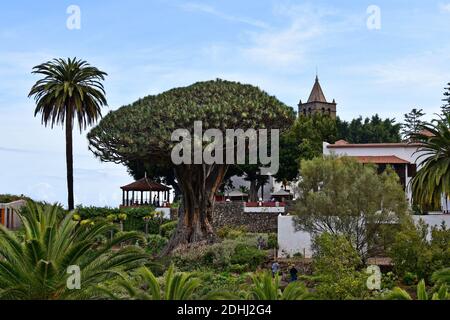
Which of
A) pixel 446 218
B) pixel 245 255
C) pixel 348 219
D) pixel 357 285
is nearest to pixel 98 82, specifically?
pixel 245 255

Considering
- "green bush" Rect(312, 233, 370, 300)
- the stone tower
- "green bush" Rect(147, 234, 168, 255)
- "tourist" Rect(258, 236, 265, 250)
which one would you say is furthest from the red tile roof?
the stone tower

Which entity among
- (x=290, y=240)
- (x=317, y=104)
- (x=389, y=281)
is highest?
(x=317, y=104)

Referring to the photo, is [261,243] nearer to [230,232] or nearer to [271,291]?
[230,232]

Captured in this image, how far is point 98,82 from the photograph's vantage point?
156 feet

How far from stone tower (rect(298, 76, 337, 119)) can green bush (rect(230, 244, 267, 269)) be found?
2752 inches

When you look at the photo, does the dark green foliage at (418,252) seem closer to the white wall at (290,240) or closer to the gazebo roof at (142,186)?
the white wall at (290,240)

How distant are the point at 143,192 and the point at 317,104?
53248 millimetres

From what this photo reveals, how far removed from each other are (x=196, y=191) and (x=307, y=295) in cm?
2514

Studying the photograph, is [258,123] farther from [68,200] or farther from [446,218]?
[68,200]

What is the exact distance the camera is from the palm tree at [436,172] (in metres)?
33.2

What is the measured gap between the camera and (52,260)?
1600 cm

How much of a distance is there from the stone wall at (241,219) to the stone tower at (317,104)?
57.7 m

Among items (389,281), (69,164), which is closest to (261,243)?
(389,281)
